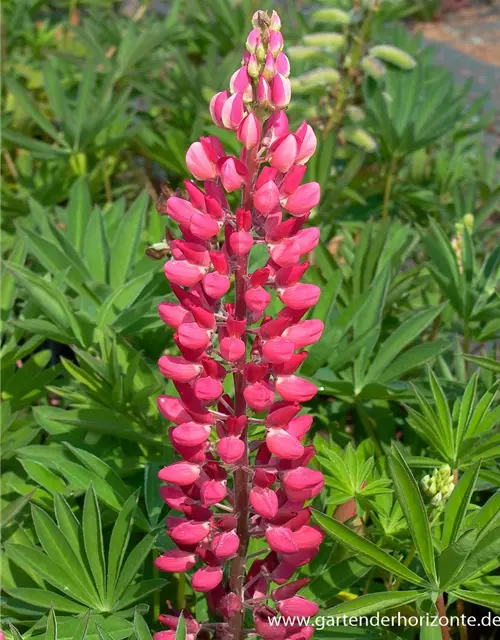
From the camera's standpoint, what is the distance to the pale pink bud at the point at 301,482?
44.9 inches

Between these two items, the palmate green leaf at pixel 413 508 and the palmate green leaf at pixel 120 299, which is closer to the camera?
the palmate green leaf at pixel 413 508

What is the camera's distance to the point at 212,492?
112 cm

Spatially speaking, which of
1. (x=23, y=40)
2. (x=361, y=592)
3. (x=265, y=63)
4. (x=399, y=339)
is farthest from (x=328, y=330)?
(x=23, y=40)

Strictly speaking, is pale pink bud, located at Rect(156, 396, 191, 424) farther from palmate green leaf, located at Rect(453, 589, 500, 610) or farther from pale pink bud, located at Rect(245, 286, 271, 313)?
palmate green leaf, located at Rect(453, 589, 500, 610)

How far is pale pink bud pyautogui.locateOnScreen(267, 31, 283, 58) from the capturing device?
1049mm

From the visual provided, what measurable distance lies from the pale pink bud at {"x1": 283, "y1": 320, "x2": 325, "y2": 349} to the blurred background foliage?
0.34 m

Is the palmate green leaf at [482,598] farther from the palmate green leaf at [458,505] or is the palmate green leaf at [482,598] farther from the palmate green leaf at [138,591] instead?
the palmate green leaf at [138,591]

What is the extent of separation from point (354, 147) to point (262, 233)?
5.85 feet

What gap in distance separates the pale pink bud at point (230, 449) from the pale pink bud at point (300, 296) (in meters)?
0.19

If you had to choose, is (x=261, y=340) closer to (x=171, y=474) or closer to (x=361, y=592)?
(x=171, y=474)

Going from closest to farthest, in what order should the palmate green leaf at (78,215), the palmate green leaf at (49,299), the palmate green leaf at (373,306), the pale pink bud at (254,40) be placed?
the pale pink bud at (254,40), the palmate green leaf at (49,299), the palmate green leaf at (373,306), the palmate green leaf at (78,215)

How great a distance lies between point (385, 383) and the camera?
1680 mm

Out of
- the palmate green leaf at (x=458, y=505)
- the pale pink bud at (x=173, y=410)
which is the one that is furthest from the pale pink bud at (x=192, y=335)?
the palmate green leaf at (x=458, y=505)

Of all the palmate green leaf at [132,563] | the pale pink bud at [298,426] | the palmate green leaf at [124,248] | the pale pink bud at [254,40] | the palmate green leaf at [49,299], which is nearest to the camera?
the pale pink bud at [254,40]
